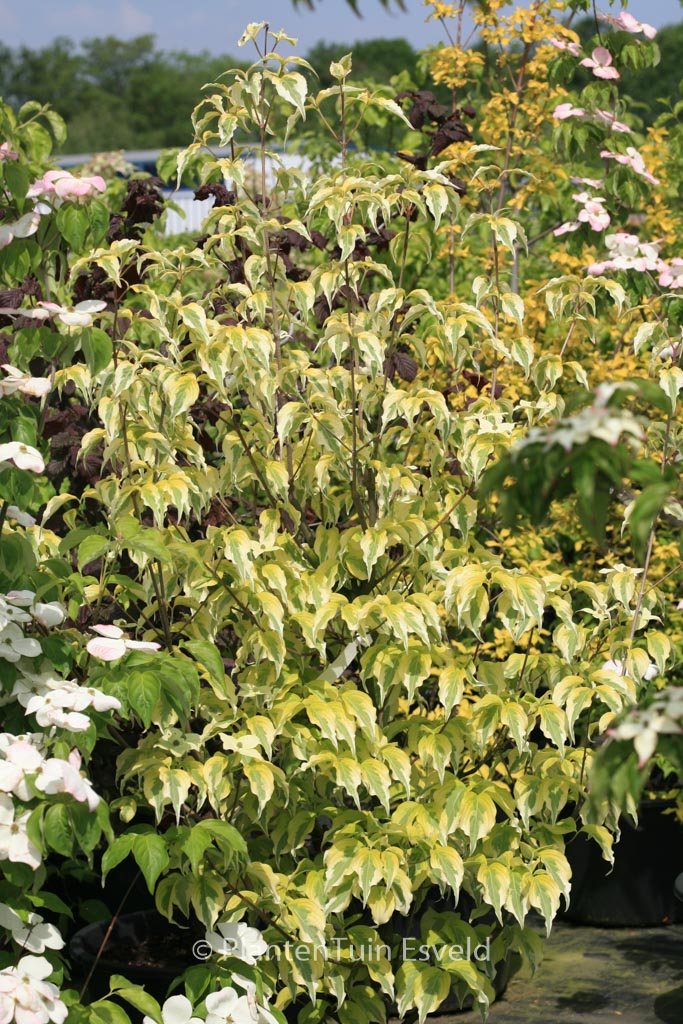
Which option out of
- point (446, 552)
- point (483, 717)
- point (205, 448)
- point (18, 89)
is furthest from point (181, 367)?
point (18, 89)

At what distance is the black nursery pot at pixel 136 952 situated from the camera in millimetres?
2975

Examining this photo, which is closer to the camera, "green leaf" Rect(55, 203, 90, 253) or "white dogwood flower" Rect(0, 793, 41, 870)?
"white dogwood flower" Rect(0, 793, 41, 870)

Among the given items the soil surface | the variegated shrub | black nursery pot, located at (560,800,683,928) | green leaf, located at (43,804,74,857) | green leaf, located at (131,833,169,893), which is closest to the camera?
green leaf, located at (43,804,74,857)

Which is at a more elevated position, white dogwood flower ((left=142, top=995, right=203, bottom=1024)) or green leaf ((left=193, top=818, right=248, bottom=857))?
green leaf ((left=193, top=818, right=248, bottom=857))

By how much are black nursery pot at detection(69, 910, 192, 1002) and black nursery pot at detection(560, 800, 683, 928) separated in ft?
4.38

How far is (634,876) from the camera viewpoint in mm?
4047

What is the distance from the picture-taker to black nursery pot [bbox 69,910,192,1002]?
2.97 metres

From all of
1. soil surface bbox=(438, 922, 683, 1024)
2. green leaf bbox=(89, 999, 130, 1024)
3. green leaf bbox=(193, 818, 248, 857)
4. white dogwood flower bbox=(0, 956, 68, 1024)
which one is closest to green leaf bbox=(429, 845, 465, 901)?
green leaf bbox=(193, 818, 248, 857)

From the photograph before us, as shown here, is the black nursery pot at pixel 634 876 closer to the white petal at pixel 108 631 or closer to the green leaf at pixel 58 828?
the white petal at pixel 108 631

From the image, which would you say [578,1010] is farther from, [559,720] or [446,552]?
[446,552]

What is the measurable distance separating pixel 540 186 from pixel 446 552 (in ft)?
6.83

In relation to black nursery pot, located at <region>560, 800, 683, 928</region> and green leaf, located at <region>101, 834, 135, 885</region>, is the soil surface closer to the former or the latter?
black nursery pot, located at <region>560, 800, 683, 928</region>

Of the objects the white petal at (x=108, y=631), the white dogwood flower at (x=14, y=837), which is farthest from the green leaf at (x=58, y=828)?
the white petal at (x=108, y=631)

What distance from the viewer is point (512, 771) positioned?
2.91 m
